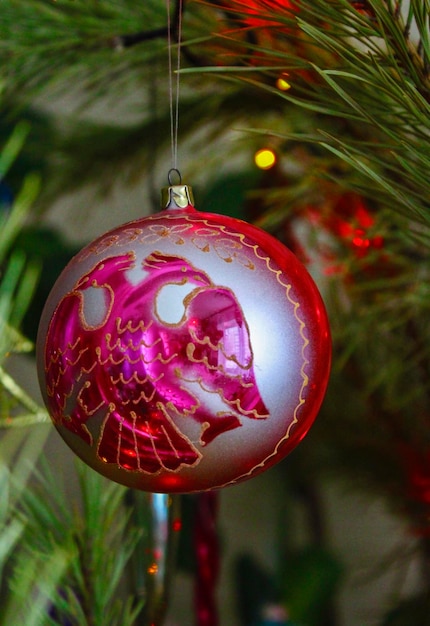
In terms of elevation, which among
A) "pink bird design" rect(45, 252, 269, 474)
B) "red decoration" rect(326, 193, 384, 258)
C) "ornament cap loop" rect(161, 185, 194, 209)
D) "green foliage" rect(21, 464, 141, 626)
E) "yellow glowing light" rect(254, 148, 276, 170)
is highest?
"yellow glowing light" rect(254, 148, 276, 170)

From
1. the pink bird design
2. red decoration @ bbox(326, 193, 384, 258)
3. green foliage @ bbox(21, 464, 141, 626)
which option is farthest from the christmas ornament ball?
red decoration @ bbox(326, 193, 384, 258)

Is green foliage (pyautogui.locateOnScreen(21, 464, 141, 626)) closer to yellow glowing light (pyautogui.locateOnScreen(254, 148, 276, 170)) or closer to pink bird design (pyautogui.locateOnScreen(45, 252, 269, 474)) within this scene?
pink bird design (pyautogui.locateOnScreen(45, 252, 269, 474))

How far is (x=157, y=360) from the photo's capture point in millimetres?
233

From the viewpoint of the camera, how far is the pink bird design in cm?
23

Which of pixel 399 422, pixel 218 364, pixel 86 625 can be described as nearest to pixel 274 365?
pixel 218 364

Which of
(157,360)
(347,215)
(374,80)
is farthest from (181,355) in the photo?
(347,215)

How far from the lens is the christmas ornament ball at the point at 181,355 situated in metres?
0.24

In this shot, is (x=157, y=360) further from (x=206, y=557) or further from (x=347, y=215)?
(x=206, y=557)

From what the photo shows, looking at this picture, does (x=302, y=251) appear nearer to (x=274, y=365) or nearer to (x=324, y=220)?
(x=324, y=220)

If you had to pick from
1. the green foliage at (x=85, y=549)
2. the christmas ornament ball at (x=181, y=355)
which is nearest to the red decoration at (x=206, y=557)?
the green foliage at (x=85, y=549)

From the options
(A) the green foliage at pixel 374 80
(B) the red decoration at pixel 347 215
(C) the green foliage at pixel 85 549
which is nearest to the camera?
(A) the green foliage at pixel 374 80

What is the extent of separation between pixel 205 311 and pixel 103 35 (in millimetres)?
222

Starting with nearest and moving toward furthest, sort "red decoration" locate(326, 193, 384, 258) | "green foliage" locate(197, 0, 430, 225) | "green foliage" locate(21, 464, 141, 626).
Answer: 1. "green foliage" locate(197, 0, 430, 225)
2. "green foliage" locate(21, 464, 141, 626)
3. "red decoration" locate(326, 193, 384, 258)

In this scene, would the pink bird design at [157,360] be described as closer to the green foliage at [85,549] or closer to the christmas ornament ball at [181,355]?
the christmas ornament ball at [181,355]
